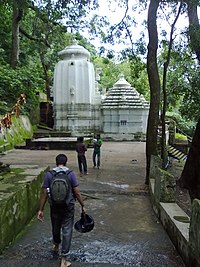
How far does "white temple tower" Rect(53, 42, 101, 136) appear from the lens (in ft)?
81.8

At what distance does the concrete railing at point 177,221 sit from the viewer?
3826 millimetres

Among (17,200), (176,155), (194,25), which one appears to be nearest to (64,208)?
(17,200)

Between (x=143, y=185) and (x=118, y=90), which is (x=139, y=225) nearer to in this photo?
(x=143, y=185)

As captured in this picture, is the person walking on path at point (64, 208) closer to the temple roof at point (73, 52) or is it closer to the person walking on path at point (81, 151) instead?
the person walking on path at point (81, 151)

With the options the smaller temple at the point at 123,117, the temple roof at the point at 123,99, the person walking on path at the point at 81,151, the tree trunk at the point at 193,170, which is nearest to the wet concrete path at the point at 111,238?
the tree trunk at the point at 193,170

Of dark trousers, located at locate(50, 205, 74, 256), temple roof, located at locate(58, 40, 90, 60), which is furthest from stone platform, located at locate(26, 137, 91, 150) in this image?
dark trousers, located at locate(50, 205, 74, 256)

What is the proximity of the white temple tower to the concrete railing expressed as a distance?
55.8 feet

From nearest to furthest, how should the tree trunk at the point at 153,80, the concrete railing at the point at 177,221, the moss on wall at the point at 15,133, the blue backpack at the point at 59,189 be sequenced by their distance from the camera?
the concrete railing at the point at 177,221 < the blue backpack at the point at 59,189 < the tree trunk at the point at 153,80 < the moss on wall at the point at 15,133

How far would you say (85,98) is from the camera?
25.1 meters

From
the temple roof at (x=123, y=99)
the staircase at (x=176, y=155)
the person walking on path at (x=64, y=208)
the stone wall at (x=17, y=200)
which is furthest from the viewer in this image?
the temple roof at (x=123, y=99)

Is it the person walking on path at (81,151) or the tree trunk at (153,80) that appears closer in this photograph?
the tree trunk at (153,80)

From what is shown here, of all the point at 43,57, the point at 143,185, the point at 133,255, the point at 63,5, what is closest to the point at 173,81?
the point at 63,5

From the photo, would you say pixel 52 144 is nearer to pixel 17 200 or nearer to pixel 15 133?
pixel 15 133

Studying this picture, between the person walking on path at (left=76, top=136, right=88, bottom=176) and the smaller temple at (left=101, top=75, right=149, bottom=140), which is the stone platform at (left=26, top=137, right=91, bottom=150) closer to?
the person walking on path at (left=76, top=136, right=88, bottom=176)
